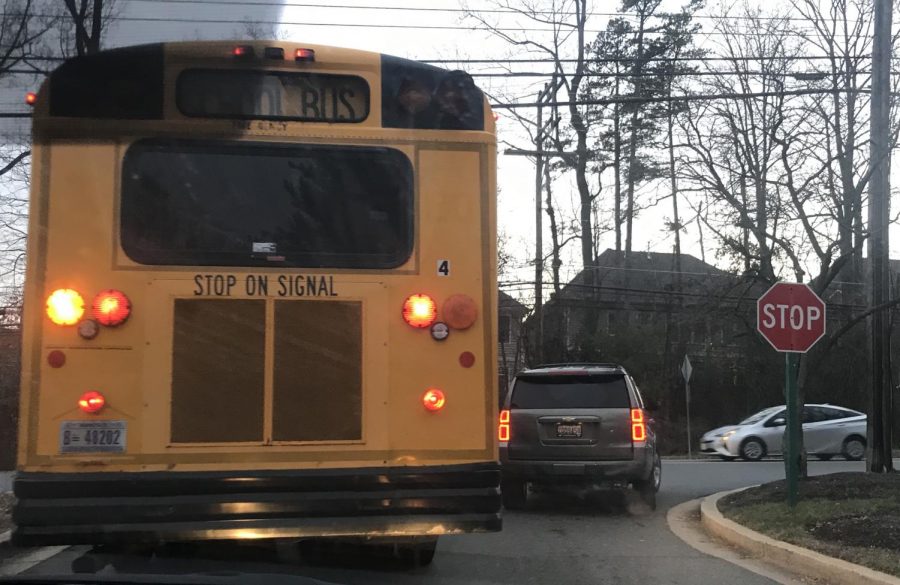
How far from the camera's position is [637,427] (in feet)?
33.2

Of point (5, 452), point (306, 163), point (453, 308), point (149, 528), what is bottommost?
point (5, 452)

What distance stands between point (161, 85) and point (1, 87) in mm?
6648

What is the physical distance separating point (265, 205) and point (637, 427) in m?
6.45

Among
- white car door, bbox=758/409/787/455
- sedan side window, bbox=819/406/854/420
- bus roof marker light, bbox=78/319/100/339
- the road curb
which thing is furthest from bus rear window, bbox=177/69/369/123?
sedan side window, bbox=819/406/854/420

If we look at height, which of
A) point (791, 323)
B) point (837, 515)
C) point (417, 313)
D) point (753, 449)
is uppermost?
point (791, 323)

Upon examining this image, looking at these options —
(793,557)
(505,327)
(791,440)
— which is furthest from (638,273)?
(793,557)

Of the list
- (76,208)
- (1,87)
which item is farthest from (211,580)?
(1,87)

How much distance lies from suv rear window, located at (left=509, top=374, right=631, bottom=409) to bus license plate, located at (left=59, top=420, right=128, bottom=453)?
20.6 feet

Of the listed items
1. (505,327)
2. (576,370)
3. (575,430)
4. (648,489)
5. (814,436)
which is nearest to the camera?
(575,430)

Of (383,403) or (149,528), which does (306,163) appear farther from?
(149,528)

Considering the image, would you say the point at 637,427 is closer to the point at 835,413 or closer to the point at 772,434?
the point at 772,434

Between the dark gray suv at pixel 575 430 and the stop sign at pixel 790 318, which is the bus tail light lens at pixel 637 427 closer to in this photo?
the dark gray suv at pixel 575 430

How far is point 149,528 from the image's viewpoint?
455 centimetres

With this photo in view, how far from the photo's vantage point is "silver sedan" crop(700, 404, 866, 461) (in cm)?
2062
